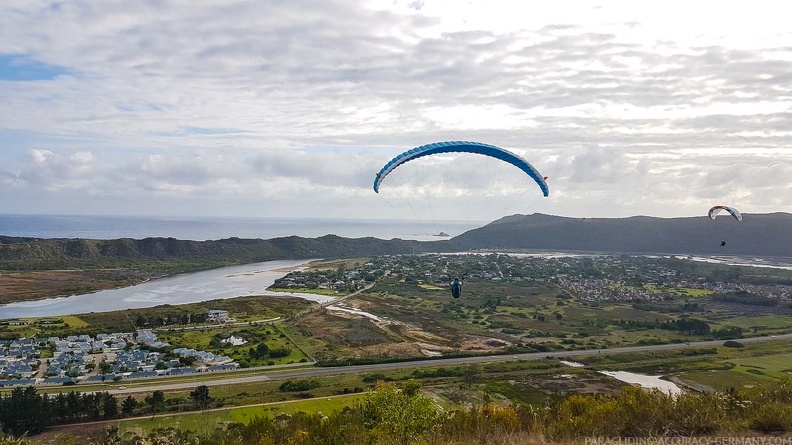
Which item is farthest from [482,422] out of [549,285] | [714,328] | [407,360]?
[549,285]

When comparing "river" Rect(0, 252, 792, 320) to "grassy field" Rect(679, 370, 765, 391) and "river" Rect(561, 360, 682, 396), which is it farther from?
"grassy field" Rect(679, 370, 765, 391)

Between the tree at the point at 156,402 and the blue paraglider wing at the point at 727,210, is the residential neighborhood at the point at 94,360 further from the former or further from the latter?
the blue paraglider wing at the point at 727,210

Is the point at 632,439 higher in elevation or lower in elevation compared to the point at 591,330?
higher

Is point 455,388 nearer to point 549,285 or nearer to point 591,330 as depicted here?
point 591,330

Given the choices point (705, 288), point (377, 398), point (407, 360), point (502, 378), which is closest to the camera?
point (377, 398)

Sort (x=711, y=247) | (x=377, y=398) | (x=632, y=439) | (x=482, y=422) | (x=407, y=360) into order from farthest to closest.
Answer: (x=711, y=247), (x=407, y=360), (x=377, y=398), (x=482, y=422), (x=632, y=439)

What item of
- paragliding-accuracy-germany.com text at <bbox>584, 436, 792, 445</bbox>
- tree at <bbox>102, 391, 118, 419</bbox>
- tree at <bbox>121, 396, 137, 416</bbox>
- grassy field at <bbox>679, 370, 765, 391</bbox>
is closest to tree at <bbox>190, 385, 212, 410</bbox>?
tree at <bbox>121, 396, 137, 416</bbox>
